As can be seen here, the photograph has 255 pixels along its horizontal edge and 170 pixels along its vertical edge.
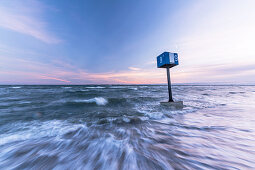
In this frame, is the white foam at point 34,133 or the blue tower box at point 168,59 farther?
the blue tower box at point 168,59

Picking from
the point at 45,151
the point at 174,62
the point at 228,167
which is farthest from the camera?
the point at 174,62

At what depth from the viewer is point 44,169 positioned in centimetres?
188

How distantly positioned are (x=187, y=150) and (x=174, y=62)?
19.1 ft

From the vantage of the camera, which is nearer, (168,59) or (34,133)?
(34,133)

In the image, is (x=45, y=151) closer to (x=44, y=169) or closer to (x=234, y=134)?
(x=44, y=169)

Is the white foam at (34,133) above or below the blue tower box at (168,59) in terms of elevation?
below

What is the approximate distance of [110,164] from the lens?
6.44 ft

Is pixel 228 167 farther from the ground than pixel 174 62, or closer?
closer

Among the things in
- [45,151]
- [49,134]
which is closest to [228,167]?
[45,151]

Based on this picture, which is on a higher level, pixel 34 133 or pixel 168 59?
pixel 168 59

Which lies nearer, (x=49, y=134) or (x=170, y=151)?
(x=170, y=151)

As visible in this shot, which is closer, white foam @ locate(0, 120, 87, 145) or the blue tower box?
white foam @ locate(0, 120, 87, 145)

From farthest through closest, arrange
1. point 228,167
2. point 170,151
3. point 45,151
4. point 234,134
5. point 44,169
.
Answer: point 234,134 → point 45,151 → point 170,151 → point 44,169 → point 228,167

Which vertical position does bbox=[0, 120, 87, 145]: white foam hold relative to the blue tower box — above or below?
below
